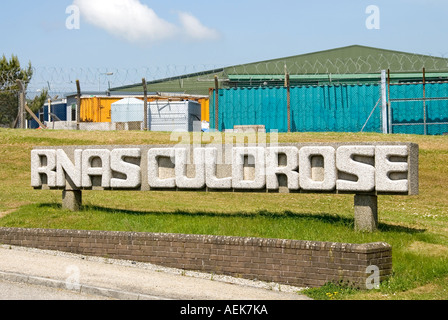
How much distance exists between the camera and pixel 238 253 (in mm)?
11531

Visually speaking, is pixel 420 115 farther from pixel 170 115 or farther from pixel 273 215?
pixel 273 215

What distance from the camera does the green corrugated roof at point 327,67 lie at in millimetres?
47156

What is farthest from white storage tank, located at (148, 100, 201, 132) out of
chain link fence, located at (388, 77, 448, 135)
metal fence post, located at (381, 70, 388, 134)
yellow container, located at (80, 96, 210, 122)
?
metal fence post, located at (381, 70, 388, 134)

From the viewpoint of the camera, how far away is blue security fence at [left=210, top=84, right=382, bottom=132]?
34.8 m

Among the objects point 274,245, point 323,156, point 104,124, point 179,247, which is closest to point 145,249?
point 179,247

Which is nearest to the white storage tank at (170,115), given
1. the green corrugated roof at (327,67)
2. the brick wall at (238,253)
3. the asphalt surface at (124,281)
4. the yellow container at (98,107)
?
the yellow container at (98,107)

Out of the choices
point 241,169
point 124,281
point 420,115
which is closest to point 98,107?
point 420,115

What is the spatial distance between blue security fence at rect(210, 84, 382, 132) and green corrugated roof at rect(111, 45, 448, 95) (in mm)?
9235

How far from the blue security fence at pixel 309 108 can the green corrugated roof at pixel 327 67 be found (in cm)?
924

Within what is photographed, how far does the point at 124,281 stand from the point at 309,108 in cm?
2560

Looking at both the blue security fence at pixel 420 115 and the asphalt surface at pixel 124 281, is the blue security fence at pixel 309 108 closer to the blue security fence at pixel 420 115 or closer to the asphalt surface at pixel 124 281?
the blue security fence at pixel 420 115

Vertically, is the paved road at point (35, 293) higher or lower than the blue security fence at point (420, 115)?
lower

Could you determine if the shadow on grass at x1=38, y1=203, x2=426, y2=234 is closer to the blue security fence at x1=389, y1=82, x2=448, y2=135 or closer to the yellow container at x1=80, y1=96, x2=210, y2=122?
the blue security fence at x1=389, y1=82, x2=448, y2=135
